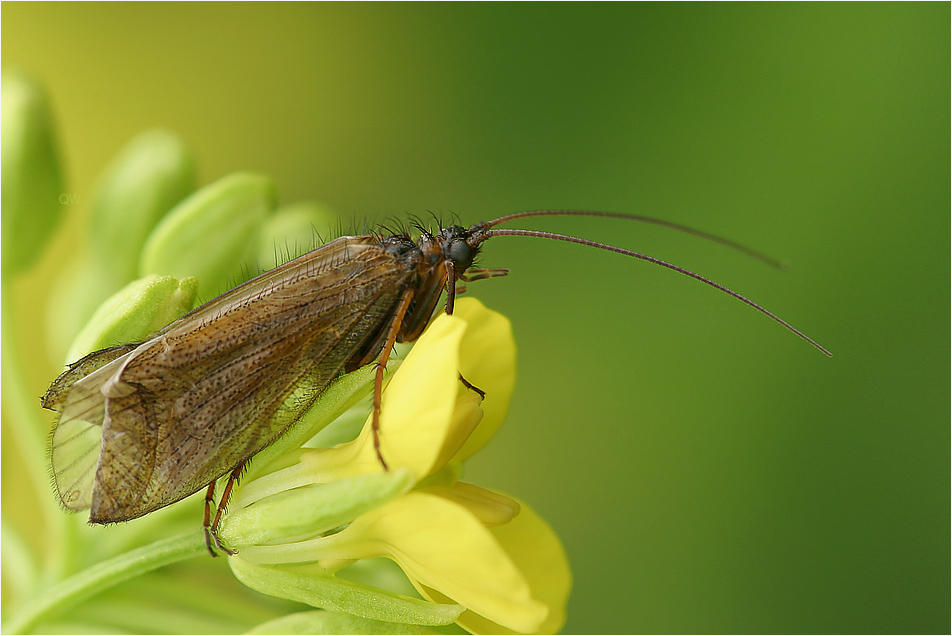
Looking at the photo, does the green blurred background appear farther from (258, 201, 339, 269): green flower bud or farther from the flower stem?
the flower stem

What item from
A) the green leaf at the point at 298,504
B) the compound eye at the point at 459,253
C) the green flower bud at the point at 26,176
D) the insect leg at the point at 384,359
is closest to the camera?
the green leaf at the point at 298,504

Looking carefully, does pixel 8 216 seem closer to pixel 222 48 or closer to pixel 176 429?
Answer: pixel 176 429

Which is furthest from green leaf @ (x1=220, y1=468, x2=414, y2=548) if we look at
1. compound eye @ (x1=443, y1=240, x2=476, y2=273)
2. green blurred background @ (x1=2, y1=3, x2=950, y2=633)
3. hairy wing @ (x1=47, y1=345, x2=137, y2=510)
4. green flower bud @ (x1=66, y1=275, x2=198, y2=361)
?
green blurred background @ (x1=2, y1=3, x2=950, y2=633)

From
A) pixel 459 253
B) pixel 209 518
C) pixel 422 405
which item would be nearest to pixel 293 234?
pixel 459 253

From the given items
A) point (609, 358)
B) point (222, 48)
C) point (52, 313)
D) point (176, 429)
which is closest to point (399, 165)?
point (222, 48)

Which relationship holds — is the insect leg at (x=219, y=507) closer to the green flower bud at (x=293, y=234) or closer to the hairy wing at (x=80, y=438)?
the hairy wing at (x=80, y=438)

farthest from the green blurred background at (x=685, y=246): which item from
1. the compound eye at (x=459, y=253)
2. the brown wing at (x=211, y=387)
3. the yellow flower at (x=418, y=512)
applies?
the yellow flower at (x=418, y=512)
